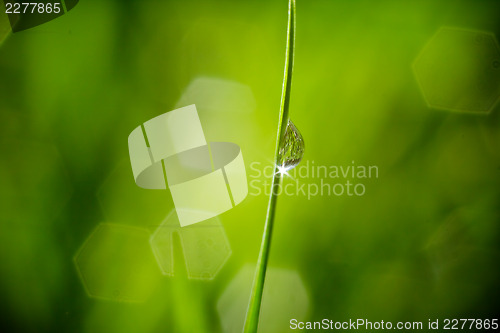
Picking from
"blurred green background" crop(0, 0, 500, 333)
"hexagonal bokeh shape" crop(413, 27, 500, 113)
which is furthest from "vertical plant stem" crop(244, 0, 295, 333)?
"hexagonal bokeh shape" crop(413, 27, 500, 113)

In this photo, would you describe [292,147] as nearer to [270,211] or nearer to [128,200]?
[270,211]

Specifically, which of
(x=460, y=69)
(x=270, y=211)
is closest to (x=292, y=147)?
(x=270, y=211)

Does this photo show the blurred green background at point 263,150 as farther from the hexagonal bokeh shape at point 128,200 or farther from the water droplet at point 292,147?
the water droplet at point 292,147

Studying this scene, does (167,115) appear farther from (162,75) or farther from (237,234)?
(237,234)

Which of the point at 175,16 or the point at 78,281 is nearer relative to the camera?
the point at 78,281

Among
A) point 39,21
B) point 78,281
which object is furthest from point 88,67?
point 78,281

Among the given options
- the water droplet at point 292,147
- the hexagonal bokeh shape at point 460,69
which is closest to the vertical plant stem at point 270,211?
the water droplet at point 292,147
